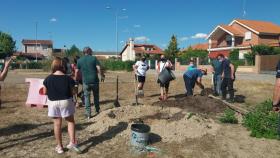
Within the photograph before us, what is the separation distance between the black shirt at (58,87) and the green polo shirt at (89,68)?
2900mm

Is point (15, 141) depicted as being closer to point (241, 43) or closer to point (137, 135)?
point (137, 135)

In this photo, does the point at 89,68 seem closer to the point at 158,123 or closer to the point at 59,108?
the point at 158,123

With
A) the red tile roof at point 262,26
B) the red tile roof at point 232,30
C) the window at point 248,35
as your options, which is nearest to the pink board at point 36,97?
the red tile roof at point 262,26

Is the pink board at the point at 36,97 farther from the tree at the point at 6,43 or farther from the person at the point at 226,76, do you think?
the tree at the point at 6,43

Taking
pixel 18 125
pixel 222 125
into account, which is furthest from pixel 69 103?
pixel 222 125

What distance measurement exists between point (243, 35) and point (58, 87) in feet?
163

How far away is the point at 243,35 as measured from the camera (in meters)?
52.8

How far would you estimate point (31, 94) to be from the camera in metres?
12.2

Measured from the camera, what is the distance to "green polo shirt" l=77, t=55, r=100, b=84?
929 cm

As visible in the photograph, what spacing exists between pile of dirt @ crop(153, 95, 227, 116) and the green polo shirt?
2961mm

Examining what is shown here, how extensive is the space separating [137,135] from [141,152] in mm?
335

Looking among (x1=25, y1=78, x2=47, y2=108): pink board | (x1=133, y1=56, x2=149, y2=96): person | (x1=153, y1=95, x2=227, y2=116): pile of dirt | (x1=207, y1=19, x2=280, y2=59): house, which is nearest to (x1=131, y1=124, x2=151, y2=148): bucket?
(x1=153, y1=95, x2=227, y2=116): pile of dirt

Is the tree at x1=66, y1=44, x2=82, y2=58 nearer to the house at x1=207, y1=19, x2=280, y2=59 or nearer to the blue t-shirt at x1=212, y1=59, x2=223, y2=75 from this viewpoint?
the blue t-shirt at x1=212, y1=59, x2=223, y2=75

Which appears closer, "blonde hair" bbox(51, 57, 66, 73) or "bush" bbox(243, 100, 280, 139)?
"blonde hair" bbox(51, 57, 66, 73)
